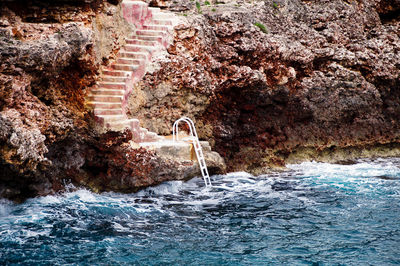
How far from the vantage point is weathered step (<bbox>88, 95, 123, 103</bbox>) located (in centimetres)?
1395

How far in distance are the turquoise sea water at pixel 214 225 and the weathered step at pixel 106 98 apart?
2.70 meters

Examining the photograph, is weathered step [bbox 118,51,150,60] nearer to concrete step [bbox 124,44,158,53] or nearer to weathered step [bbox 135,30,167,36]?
concrete step [bbox 124,44,158,53]

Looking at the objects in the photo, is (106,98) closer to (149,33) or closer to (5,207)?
(149,33)

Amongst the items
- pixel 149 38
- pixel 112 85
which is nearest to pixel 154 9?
pixel 149 38

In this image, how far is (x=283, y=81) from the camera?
57.7ft

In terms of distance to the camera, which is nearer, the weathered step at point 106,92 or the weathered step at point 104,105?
the weathered step at point 104,105

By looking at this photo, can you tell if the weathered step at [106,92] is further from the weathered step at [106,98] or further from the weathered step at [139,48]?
the weathered step at [139,48]

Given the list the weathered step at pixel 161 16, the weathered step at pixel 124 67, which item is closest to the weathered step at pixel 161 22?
the weathered step at pixel 161 16

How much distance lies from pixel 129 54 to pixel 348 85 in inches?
349

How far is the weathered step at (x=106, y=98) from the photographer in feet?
45.8

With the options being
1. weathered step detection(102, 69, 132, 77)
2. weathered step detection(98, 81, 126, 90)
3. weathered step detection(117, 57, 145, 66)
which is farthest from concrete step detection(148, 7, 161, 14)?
weathered step detection(98, 81, 126, 90)

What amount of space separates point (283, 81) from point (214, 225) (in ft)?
26.2

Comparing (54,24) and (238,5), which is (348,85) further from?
(54,24)

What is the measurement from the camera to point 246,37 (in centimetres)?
1714
